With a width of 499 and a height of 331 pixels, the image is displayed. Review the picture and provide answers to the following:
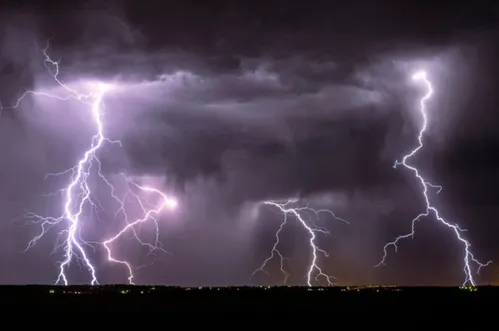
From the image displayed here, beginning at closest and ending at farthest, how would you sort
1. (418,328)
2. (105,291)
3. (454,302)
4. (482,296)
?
(418,328), (454,302), (482,296), (105,291)

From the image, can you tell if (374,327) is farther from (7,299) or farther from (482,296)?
(7,299)

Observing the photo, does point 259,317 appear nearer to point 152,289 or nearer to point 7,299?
point 7,299

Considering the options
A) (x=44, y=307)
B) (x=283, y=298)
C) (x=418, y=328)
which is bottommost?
(x=418, y=328)

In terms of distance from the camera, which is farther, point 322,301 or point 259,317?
point 322,301

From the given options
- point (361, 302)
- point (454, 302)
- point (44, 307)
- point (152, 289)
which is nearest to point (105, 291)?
point (152, 289)

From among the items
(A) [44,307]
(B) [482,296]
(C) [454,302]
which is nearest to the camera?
(A) [44,307]

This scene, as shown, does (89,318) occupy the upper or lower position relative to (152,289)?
lower
